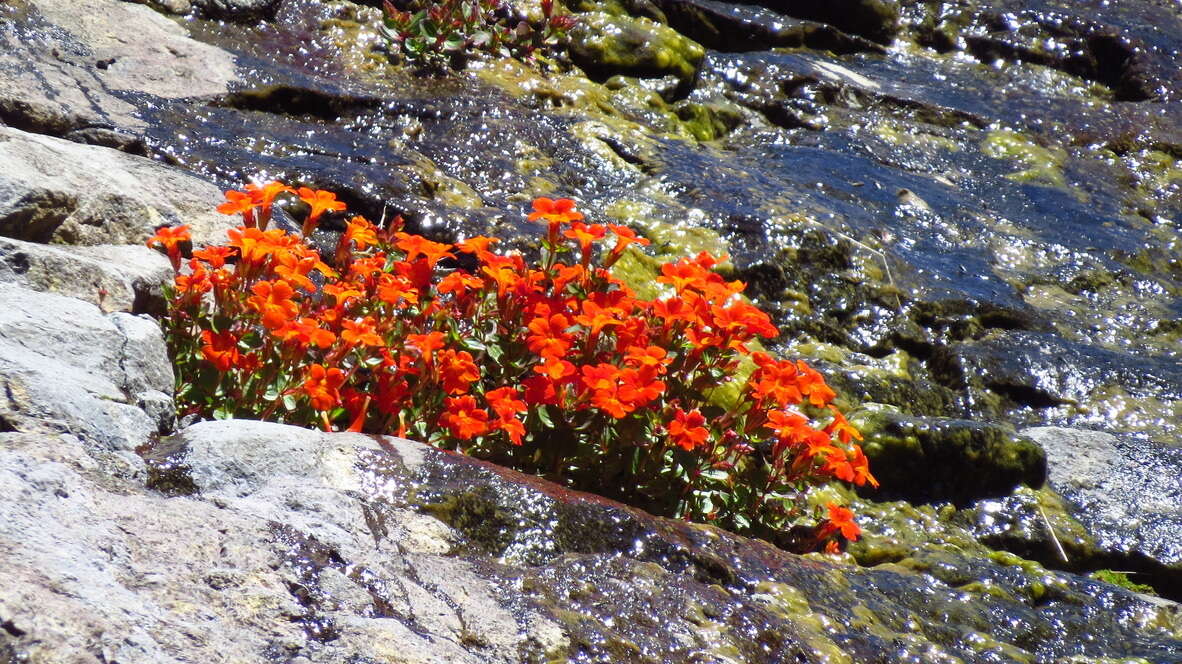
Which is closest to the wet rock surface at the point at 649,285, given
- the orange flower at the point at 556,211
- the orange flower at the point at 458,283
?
the orange flower at the point at 458,283

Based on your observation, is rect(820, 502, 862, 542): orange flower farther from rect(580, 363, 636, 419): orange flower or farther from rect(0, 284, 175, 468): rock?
rect(0, 284, 175, 468): rock

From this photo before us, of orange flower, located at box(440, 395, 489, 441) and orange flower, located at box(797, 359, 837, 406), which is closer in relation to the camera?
orange flower, located at box(440, 395, 489, 441)

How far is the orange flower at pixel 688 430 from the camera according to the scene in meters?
3.61

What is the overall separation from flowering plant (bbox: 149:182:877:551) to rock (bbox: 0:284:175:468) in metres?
0.35

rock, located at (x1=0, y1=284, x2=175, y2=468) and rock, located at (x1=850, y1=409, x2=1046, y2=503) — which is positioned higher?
rock, located at (x1=0, y1=284, x2=175, y2=468)

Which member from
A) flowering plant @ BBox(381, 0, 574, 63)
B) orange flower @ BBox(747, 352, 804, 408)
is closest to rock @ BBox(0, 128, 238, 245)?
orange flower @ BBox(747, 352, 804, 408)

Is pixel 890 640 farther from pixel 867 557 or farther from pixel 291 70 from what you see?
pixel 291 70

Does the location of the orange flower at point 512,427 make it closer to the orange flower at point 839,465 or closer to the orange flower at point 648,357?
the orange flower at point 648,357

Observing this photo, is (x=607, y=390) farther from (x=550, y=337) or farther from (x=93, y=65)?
(x=93, y=65)

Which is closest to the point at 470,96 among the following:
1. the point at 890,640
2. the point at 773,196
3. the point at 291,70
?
the point at 291,70

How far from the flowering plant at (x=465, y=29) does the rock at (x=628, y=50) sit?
0.25 metres

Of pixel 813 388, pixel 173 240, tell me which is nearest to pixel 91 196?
pixel 173 240

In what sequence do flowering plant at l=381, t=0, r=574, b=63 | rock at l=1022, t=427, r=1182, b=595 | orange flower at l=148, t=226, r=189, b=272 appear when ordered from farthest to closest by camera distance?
flowering plant at l=381, t=0, r=574, b=63 → rock at l=1022, t=427, r=1182, b=595 → orange flower at l=148, t=226, r=189, b=272

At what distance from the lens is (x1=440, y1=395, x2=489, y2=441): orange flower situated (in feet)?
11.4
